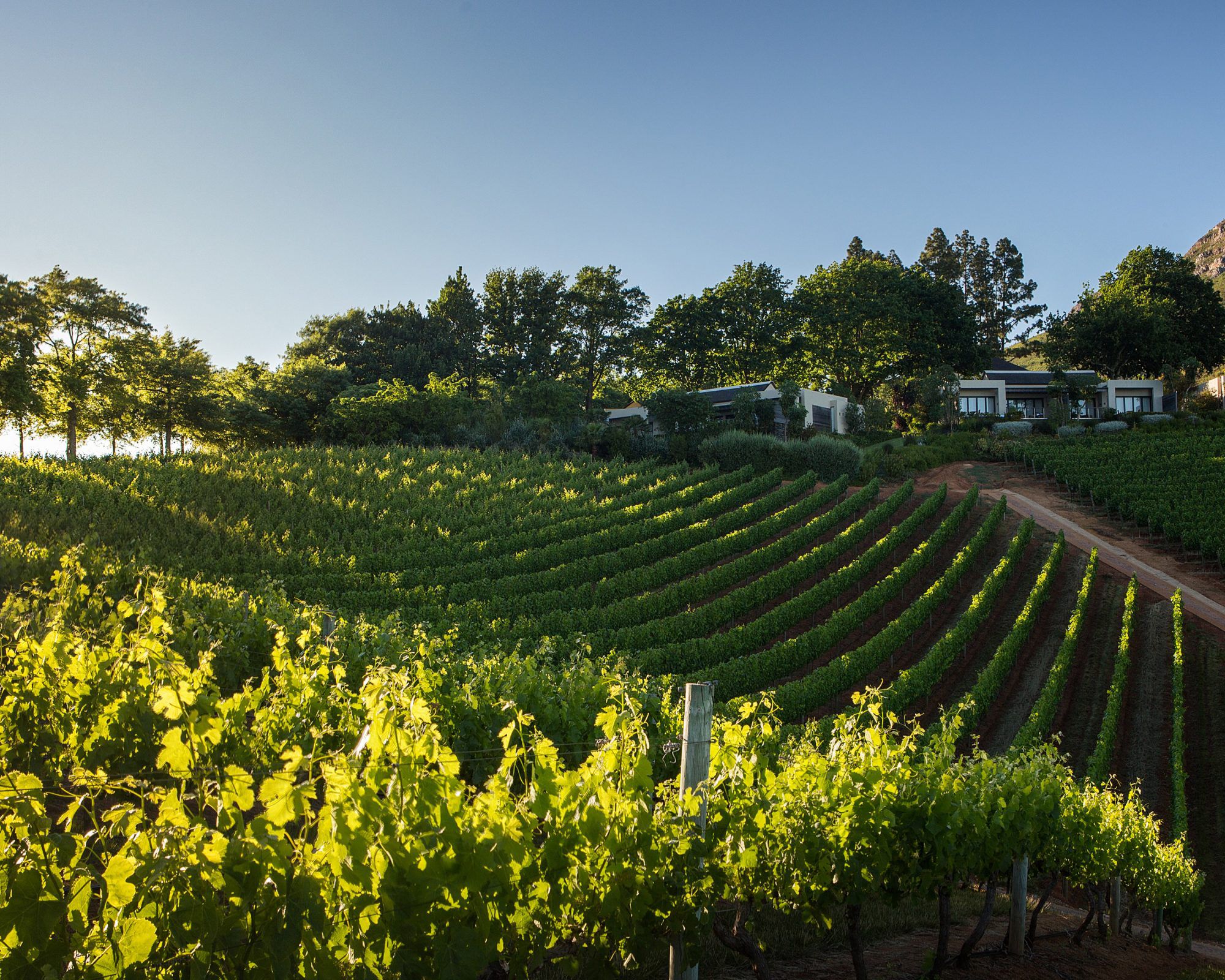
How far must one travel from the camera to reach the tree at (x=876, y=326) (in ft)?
188

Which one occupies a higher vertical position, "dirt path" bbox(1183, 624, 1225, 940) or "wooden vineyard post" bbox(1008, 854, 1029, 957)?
"wooden vineyard post" bbox(1008, 854, 1029, 957)

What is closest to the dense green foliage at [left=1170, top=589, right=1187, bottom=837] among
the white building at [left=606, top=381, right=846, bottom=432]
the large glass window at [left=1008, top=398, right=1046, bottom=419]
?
the white building at [left=606, top=381, right=846, bottom=432]

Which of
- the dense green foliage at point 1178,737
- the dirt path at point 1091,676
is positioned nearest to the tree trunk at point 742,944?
the dense green foliage at point 1178,737

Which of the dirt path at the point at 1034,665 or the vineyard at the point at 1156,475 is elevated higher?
the vineyard at the point at 1156,475

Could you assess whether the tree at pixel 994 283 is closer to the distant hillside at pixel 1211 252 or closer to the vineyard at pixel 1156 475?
the vineyard at pixel 1156 475

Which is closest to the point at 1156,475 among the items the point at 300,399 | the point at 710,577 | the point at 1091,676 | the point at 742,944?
the point at 1091,676

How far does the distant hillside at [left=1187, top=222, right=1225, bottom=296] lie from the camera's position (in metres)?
160

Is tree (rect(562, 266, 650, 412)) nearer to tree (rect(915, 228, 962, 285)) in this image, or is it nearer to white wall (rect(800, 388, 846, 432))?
white wall (rect(800, 388, 846, 432))

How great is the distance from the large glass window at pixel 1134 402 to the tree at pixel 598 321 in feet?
119

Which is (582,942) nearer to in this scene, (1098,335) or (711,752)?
(711,752)

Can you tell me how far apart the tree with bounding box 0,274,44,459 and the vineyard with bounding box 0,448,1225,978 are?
5920 millimetres

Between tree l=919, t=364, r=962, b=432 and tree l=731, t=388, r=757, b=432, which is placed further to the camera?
tree l=919, t=364, r=962, b=432

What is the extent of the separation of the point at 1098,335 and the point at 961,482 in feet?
97.5

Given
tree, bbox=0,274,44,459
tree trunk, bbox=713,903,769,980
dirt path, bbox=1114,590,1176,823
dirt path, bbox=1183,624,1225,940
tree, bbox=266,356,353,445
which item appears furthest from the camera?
tree, bbox=266,356,353,445
